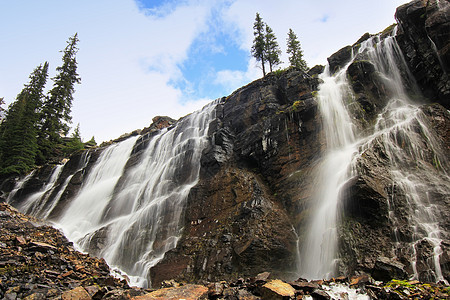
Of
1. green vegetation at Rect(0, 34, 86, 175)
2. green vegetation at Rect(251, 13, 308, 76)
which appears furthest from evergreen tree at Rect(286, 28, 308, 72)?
green vegetation at Rect(0, 34, 86, 175)

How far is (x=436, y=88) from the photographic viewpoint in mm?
15453

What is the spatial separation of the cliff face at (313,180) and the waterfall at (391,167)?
67mm

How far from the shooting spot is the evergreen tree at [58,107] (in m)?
35.1

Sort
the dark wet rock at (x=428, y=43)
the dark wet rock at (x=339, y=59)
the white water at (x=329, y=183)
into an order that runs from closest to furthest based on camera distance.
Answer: the white water at (x=329, y=183)
the dark wet rock at (x=428, y=43)
the dark wet rock at (x=339, y=59)

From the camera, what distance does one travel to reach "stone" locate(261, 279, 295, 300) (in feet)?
18.4

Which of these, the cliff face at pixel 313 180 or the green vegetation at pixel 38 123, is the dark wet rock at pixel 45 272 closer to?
the cliff face at pixel 313 180

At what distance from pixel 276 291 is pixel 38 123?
40943 millimetres

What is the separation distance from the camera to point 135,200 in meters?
19.4

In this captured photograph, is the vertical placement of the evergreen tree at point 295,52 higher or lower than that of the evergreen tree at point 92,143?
higher

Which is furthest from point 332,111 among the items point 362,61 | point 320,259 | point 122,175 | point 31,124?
point 31,124

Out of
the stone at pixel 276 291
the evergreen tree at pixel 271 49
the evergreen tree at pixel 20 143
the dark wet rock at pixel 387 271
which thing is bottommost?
the stone at pixel 276 291

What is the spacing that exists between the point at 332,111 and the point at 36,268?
55.6 ft

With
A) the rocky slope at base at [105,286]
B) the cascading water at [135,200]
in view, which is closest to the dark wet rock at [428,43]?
the rocky slope at base at [105,286]

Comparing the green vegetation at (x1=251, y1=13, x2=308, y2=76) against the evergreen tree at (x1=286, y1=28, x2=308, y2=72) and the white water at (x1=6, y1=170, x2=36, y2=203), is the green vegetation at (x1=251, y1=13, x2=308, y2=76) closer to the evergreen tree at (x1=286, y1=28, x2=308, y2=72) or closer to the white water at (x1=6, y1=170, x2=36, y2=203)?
the evergreen tree at (x1=286, y1=28, x2=308, y2=72)
